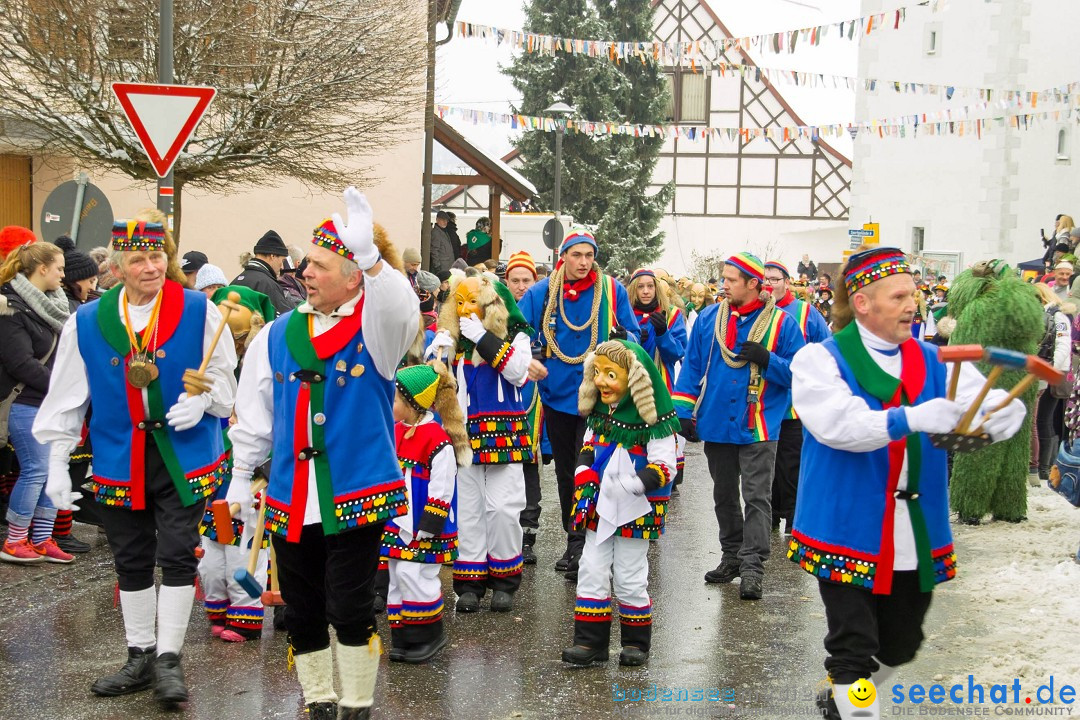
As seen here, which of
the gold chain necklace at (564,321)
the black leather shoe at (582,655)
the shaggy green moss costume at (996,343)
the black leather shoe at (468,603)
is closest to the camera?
the black leather shoe at (582,655)

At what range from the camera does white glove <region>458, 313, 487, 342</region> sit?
274 inches

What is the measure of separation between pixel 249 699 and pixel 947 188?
32.1m

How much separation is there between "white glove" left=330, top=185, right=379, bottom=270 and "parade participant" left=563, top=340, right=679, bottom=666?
204 centimetres

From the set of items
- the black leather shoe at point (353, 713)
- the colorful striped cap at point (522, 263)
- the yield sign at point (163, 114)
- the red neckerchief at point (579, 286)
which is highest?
the yield sign at point (163, 114)

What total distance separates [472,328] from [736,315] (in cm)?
174

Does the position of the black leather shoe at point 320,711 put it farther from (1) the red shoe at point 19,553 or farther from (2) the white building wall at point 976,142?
(2) the white building wall at point 976,142

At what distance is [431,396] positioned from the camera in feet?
20.0

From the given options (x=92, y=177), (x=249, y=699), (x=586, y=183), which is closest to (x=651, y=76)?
(x=586, y=183)

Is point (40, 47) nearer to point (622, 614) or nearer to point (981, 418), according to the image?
point (622, 614)

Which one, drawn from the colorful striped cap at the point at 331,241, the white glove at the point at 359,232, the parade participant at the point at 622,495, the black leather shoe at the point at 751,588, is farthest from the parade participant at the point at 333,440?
the black leather shoe at the point at 751,588

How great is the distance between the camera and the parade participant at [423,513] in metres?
5.87

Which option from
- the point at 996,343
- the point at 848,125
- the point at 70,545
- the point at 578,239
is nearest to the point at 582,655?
the point at 578,239

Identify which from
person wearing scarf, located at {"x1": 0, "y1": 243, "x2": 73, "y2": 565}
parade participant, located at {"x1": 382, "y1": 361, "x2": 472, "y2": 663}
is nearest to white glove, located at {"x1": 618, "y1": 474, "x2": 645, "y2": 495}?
parade participant, located at {"x1": 382, "y1": 361, "x2": 472, "y2": 663}

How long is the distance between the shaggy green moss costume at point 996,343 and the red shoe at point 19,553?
6.53 metres
